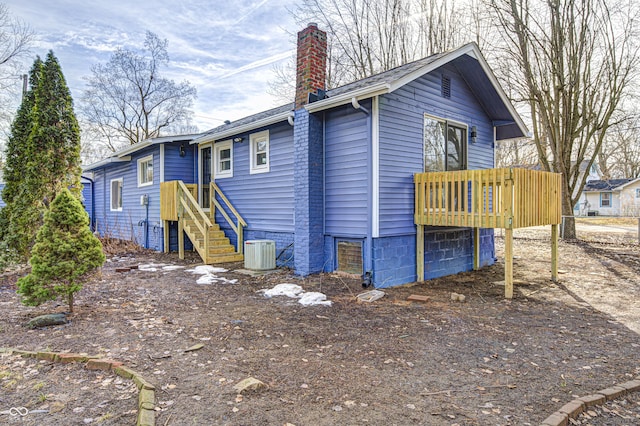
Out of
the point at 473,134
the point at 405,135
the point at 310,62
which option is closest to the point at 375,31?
the point at 473,134

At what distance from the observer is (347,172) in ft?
24.0

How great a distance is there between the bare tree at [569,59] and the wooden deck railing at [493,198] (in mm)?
8097

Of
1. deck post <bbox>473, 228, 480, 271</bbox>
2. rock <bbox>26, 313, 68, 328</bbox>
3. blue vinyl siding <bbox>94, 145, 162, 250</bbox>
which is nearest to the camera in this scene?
rock <bbox>26, 313, 68, 328</bbox>

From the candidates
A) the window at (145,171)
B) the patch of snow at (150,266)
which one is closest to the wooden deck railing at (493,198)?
the patch of snow at (150,266)

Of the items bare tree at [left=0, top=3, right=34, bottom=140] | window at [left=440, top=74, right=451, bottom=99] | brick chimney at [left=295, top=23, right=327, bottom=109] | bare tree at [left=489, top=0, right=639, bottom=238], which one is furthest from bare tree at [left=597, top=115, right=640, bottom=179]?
bare tree at [left=0, top=3, right=34, bottom=140]

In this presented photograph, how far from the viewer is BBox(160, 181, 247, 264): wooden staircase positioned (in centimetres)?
941

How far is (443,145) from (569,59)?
8778 mm

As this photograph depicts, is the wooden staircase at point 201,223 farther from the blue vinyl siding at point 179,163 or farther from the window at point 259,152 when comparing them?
the window at point 259,152

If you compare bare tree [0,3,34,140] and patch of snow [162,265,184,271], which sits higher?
bare tree [0,3,34,140]

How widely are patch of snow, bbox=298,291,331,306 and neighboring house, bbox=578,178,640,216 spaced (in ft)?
114

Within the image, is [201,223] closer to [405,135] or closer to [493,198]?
[405,135]

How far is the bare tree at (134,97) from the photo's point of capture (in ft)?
80.3

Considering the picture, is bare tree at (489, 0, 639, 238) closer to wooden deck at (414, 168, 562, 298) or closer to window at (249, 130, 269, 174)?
wooden deck at (414, 168, 562, 298)

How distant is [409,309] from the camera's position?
18.3ft
